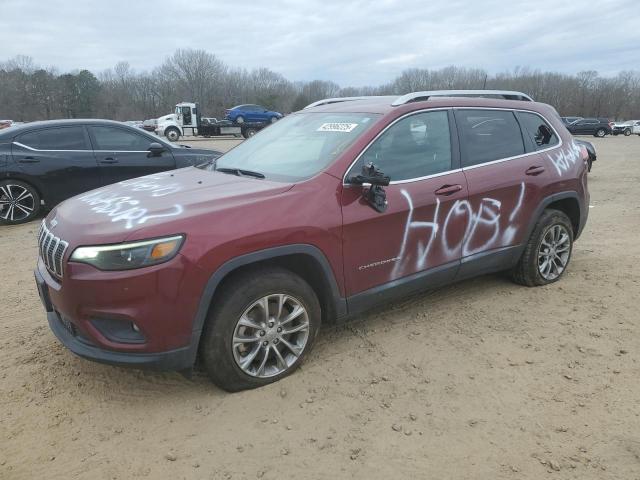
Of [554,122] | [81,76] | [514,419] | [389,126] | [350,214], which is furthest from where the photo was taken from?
[81,76]

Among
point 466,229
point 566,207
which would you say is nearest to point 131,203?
point 466,229

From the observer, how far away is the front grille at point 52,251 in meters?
2.77

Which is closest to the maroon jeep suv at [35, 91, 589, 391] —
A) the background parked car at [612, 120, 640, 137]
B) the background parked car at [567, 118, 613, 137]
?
the background parked car at [567, 118, 613, 137]

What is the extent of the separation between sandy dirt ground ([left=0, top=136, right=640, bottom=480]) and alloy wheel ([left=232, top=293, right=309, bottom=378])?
15 centimetres

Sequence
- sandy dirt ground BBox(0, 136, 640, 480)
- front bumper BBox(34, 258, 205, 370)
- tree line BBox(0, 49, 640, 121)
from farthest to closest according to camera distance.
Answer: tree line BBox(0, 49, 640, 121) < front bumper BBox(34, 258, 205, 370) < sandy dirt ground BBox(0, 136, 640, 480)

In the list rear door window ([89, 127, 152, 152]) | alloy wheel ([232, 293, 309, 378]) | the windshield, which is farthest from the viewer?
rear door window ([89, 127, 152, 152])

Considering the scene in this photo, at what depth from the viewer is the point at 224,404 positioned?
294 cm

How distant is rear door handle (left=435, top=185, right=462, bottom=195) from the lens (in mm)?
3684

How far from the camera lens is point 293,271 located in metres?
3.21

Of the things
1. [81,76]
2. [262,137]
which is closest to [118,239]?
[262,137]

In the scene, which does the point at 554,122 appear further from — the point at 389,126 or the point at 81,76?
the point at 81,76

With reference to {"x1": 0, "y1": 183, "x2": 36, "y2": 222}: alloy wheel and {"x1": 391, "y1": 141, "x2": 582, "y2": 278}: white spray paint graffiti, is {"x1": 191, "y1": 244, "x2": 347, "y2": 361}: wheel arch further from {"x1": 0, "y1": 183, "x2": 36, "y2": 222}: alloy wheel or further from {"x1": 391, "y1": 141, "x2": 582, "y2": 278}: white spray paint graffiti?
{"x1": 0, "y1": 183, "x2": 36, "y2": 222}: alloy wheel

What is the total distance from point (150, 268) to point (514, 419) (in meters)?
2.18

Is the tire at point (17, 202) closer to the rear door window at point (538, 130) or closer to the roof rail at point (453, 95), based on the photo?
the roof rail at point (453, 95)
